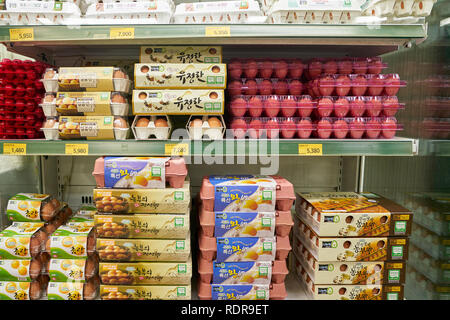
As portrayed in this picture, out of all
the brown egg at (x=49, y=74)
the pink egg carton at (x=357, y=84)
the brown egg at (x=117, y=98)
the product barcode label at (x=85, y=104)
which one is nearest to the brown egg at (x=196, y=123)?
the brown egg at (x=117, y=98)

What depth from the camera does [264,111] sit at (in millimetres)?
1541

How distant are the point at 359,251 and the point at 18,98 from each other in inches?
68.4

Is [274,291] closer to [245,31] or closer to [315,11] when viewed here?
[245,31]

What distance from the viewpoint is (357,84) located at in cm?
149

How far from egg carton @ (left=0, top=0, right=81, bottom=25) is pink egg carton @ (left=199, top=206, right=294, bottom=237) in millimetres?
1093

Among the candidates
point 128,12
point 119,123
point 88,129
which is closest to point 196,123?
point 119,123

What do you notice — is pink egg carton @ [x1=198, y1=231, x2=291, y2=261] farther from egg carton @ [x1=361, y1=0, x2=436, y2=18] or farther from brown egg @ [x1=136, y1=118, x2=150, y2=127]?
egg carton @ [x1=361, y1=0, x2=436, y2=18]

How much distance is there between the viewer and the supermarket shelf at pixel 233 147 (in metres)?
1.42

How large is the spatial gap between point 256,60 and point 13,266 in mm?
1499

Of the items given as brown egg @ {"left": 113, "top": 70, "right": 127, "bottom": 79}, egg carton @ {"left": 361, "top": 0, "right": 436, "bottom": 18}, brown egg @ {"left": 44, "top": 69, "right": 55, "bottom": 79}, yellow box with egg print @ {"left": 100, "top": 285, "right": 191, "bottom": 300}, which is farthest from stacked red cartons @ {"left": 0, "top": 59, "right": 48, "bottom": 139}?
egg carton @ {"left": 361, "top": 0, "right": 436, "bottom": 18}

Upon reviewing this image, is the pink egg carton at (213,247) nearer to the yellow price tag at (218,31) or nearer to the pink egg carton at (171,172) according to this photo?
the pink egg carton at (171,172)

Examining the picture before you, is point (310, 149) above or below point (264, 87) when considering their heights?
below

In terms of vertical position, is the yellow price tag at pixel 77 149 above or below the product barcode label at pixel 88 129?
below
